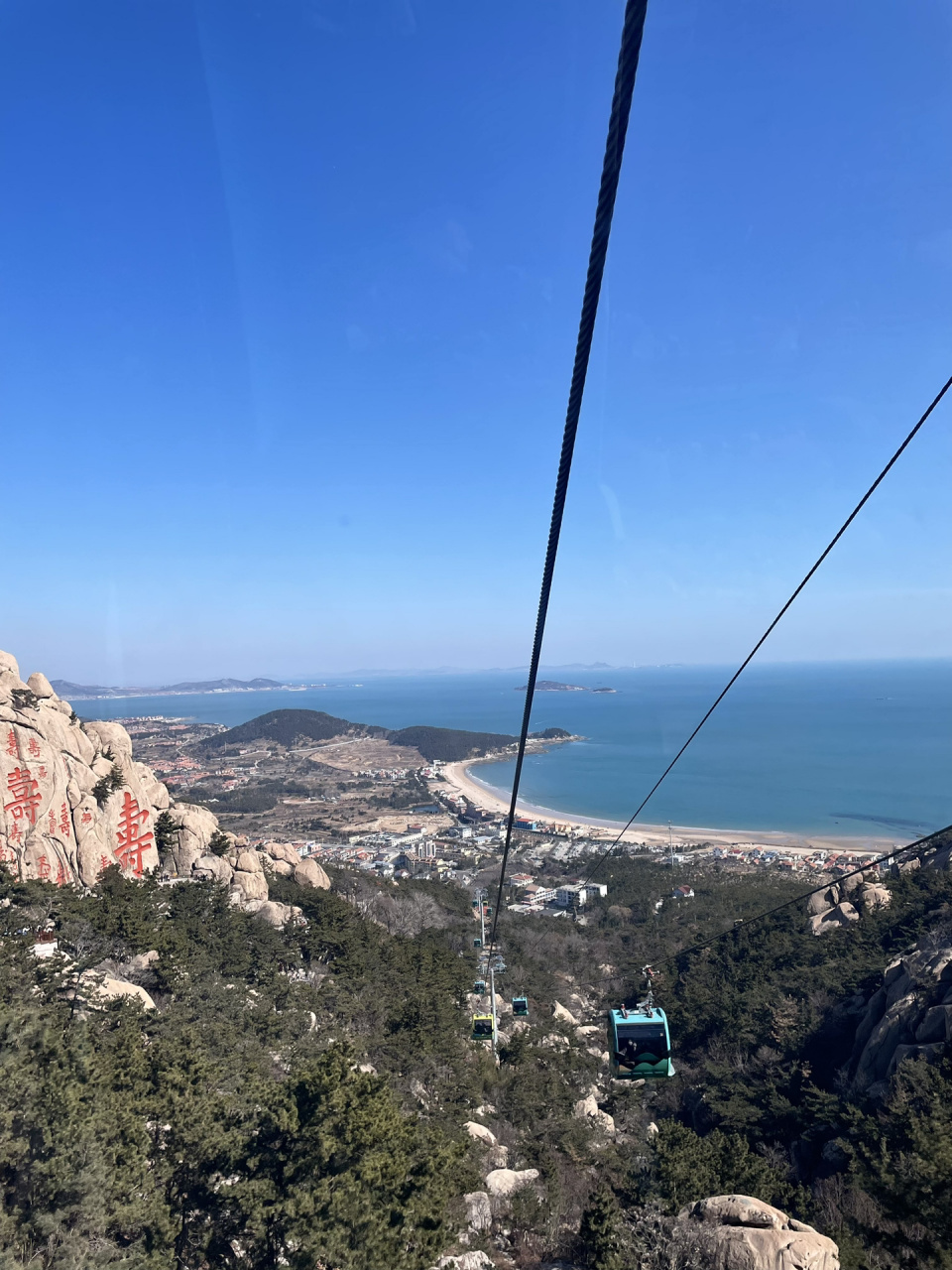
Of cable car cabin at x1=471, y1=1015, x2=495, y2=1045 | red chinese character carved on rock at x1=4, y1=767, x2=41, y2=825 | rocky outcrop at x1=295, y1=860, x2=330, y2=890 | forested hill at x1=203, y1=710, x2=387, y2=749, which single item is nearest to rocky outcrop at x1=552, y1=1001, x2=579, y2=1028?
cable car cabin at x1=471, y1=1015, x2=495, y2=1045

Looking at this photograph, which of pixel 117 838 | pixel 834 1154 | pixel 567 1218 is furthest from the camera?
pixel 117 838

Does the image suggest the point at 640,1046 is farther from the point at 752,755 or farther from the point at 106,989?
the point at 752,755

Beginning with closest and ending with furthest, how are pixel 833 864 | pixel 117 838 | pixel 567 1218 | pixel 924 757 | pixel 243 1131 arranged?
pixel 243 1131
pixel 567 1218
pixel 117 838
pixel 833 864
pixel 924 757

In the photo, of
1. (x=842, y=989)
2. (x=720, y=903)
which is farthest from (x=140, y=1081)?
(x=720, y=903)

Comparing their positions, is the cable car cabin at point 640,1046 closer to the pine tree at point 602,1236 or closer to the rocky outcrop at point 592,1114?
the pine tree at point 602,1236

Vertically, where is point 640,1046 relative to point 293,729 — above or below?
above

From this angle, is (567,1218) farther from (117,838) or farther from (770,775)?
(770,775)

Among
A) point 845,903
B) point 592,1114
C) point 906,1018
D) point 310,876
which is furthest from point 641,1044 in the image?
point 845,903
